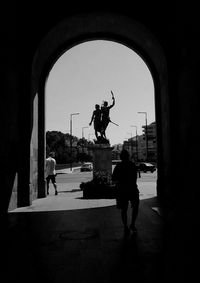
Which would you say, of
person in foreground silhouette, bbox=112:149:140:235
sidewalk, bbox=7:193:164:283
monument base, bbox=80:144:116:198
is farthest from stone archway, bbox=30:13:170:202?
person in foreground silhouette, bbox=112:149:140:235

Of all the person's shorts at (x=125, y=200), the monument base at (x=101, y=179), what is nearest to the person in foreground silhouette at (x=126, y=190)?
the person's shorts at (x=125, y=200)

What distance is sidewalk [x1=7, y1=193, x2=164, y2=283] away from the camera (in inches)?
160

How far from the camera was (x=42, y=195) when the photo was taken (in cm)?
1351

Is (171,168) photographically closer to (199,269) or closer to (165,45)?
(165,45)

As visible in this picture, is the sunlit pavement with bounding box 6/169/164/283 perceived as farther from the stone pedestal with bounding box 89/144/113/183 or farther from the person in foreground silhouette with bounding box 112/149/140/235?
the stone pedestal with bounding box 89/144/113/183

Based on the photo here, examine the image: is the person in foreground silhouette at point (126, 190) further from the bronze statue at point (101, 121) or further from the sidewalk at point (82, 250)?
the bronze statue at point (101, 121)

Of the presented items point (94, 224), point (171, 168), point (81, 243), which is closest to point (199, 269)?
point (81, 243)

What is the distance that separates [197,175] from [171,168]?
5.75ft

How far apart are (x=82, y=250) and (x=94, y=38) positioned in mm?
12413

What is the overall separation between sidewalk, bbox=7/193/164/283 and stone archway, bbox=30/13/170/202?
15.2ft

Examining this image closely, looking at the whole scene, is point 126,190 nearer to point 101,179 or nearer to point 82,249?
point 82,249

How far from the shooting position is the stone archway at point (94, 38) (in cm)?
1263

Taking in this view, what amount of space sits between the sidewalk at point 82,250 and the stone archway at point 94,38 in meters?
4.64

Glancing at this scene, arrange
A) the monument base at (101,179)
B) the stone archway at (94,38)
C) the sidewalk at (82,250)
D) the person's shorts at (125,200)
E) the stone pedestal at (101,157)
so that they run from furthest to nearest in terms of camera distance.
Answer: the stone pedestal at (101,157)
the monument base at (101,179)
the stone archway at (94,38)
the person's shorts at (125,200)
the sidewalk at (82,250)
